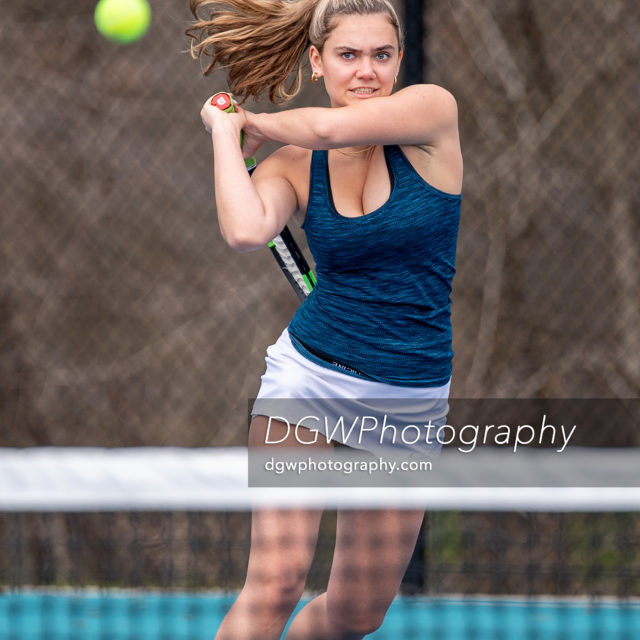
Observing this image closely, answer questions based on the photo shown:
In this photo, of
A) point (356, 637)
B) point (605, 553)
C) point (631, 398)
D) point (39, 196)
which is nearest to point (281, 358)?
point (356, 637)

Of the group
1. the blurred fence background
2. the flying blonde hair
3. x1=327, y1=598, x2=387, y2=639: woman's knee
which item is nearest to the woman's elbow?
the flying blonde hair

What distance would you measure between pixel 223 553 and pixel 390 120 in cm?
247

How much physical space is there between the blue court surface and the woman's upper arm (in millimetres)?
1522

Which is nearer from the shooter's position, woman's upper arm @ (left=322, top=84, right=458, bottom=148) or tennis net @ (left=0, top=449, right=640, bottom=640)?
woman's upper arm @ (left=322, top=84, right=458, bottom=148)

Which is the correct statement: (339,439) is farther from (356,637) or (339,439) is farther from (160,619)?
(160,619)

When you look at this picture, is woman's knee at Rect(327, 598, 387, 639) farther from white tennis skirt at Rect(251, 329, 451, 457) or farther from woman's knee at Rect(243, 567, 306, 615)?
white tennis skirt at Rect(251, 329, 451, 457)

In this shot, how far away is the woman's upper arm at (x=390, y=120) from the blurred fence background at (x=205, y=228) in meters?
2.51

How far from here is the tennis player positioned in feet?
5.79

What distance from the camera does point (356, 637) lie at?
197cm

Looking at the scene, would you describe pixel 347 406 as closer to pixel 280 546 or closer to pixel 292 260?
pixel 280 546

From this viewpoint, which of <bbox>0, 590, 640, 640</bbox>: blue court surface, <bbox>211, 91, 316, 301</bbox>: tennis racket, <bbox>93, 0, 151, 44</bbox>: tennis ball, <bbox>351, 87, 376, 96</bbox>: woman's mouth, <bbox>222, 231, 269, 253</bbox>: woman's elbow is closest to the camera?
<bbox>222, 231, 269, 253</bbox>: woman's elbow

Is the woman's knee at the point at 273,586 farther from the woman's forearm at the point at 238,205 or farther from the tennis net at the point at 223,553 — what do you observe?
the woman's forearm at the point at 238,205

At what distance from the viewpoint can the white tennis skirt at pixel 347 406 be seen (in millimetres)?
1828

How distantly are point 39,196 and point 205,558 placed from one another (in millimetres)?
1735
